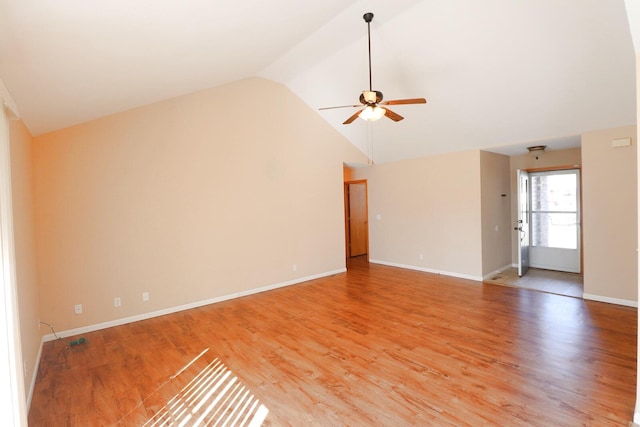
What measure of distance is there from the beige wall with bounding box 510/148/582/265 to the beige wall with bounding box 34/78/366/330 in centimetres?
398

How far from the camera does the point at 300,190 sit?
19.4ft

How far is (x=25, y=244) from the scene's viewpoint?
2.92 meters

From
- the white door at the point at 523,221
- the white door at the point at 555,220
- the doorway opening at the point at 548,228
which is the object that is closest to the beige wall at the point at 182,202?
the white door at the point at 523,221

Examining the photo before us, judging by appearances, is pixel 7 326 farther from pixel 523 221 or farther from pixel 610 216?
pixel 523 221

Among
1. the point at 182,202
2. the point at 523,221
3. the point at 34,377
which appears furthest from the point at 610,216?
the point at 34,377

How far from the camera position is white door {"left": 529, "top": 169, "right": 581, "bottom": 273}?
19.9 ft

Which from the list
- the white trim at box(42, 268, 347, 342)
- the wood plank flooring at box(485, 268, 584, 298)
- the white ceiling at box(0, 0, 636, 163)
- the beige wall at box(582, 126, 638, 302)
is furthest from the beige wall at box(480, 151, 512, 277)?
the white trim at box(42, 268, 347, 342)

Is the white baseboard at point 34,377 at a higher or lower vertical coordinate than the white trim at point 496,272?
lower

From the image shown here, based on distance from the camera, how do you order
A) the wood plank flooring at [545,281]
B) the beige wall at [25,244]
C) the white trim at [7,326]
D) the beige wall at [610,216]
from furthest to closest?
the wood plank flooring at [545,281], the beige wall at [610,216], the beige wall at [25,244], the white trim at [7,326]

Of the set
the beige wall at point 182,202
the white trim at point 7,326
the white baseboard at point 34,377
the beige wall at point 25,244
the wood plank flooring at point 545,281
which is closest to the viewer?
the white trim at point 7,326

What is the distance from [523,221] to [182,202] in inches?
237

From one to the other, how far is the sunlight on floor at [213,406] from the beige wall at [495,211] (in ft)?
16.1

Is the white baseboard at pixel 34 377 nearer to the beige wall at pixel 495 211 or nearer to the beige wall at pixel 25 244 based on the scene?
the beige wall at pixel 25 244

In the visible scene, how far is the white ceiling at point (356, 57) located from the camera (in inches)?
72.5
